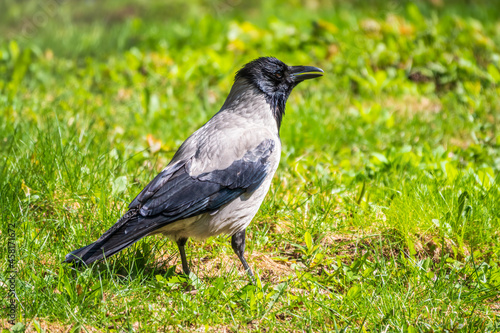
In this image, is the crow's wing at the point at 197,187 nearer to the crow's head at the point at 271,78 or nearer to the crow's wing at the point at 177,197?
the crow's wing at the point at 177,197

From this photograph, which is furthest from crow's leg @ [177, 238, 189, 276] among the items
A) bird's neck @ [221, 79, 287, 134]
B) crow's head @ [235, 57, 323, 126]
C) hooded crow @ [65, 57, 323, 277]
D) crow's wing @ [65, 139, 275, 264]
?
crow's head @ [235, 57, 323, 126]

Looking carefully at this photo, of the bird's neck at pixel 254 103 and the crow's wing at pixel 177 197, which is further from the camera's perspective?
the bird's neck at pixel 254 103

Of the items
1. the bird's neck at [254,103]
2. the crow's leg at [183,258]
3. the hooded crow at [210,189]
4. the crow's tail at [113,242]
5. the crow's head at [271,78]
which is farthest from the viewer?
the crow's head at [271,78]

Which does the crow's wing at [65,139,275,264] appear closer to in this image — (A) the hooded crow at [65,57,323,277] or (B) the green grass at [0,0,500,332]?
(A) the hooded crow at [65,57,323,277]

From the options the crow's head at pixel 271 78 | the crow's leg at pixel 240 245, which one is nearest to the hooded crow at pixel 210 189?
the crow's leg at pixel 240 245

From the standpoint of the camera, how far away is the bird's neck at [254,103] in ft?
11.8

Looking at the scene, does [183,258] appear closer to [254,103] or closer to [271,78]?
[254,103]

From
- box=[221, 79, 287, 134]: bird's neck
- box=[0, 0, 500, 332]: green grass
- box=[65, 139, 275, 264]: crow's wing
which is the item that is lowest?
box=[0, 0, 500, 332]: green grass

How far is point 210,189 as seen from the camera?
9.85ft

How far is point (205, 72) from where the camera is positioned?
6.57 metres

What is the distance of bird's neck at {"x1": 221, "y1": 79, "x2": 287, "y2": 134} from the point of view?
3.60 metres

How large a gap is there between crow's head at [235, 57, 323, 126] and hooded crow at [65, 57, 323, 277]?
15 centimetres

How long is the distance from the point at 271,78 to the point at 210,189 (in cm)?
116

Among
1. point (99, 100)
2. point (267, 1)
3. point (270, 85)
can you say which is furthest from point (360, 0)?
point (270, 85)
